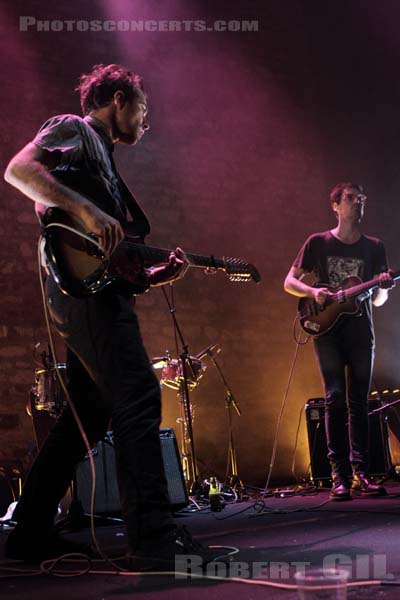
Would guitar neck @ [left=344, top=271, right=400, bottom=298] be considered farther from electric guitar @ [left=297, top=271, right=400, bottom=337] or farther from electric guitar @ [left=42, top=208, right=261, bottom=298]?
electric guitar @ [left=42, top=208, right=261, bottom=298]

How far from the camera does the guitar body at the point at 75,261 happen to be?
2.14 metres

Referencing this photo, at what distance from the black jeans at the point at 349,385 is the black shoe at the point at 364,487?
56mm

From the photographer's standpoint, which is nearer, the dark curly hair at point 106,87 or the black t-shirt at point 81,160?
the black t-shirt at point 81,160

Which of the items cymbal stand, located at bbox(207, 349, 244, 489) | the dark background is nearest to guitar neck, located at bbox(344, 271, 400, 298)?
cymbal stand, located at bbox(207, 349, 244, 489)

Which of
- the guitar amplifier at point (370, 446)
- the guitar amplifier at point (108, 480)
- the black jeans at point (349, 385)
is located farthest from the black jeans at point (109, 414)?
the guitar amplifier at point (370, 446)

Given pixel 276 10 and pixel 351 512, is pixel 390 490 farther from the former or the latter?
pixel 276 10

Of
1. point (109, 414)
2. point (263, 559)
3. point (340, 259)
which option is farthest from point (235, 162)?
point (263, 559)

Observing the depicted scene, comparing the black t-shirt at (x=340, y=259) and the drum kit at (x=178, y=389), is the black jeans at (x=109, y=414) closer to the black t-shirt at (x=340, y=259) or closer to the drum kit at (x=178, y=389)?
the drum kit at (x=178, y=389)

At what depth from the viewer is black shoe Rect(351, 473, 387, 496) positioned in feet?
14.3

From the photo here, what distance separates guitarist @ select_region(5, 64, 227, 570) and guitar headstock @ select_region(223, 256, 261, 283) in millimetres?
638

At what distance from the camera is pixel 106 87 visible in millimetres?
2600

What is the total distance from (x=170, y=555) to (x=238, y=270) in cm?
158

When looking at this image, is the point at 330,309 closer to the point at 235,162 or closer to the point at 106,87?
the point at 106,87

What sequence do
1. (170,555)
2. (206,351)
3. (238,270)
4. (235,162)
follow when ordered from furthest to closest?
(235,162) → (206,351) → (238,270) → (170,555)
